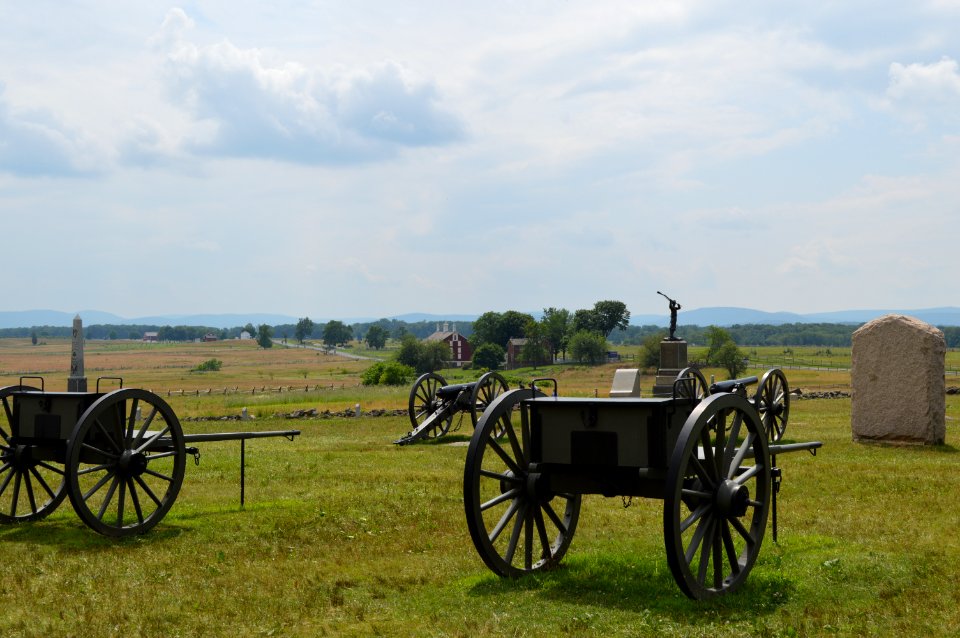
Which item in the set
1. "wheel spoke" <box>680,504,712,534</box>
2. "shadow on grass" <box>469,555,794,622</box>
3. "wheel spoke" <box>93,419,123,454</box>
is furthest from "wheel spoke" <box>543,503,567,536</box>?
"wheel spoke" <box>93,419,123,454</box>

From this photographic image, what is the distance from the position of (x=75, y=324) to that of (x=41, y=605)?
16.0 meters

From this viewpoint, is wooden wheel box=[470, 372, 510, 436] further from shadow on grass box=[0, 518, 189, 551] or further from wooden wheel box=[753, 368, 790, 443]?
shadow on grass box=[0, 518, 189, 551]

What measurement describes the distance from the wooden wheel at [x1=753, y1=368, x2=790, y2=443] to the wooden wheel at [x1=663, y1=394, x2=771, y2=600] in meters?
11.2

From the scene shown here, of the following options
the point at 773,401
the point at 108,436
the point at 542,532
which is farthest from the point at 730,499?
the point at 773,401

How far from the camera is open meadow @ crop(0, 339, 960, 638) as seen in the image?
6.69 m

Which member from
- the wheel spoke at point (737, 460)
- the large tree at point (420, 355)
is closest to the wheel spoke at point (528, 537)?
the wheel spoke at point (737, 460)

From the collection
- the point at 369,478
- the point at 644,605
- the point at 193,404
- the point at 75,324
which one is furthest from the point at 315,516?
the point at 193,404

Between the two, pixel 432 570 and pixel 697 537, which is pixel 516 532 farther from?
pixel 697 537

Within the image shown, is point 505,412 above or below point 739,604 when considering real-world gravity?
above

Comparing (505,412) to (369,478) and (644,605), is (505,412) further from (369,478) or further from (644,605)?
(369,478)

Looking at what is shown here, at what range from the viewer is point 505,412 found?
7562mm

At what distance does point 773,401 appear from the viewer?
19797 millimetres

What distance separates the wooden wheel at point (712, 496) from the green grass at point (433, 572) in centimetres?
22

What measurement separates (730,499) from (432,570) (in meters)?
2.80
